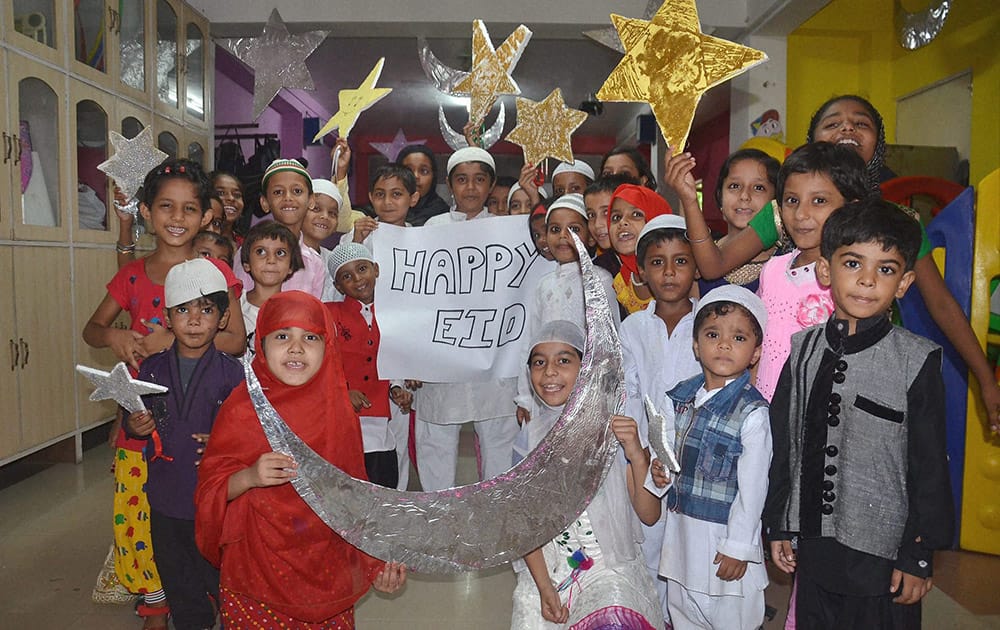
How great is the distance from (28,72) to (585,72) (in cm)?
619

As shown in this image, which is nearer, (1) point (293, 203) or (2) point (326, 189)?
(1) point (293, 203)

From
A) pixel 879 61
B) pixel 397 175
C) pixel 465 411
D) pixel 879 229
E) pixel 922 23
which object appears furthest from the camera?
pixel 879 61

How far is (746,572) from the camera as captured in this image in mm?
1517

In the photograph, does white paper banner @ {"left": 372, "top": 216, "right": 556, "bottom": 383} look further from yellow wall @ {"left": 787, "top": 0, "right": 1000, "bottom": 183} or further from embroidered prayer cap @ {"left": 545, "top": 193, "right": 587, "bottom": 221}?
yellow wall @ {"left": 787, "top": 0, "right": 1000, "bottom": 183}

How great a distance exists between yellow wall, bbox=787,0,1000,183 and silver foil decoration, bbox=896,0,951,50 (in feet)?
0.33

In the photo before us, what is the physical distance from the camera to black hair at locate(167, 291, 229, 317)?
185cm

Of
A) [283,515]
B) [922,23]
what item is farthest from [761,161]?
[922,23]

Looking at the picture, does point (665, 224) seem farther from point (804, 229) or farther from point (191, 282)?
point (191, 282)

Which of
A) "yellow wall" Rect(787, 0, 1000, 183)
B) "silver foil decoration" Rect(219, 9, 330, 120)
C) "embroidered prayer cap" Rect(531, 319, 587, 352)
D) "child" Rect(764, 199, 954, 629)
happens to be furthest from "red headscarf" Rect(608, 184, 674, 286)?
"yellow wall" Rect(787, 0, 1000, 183)

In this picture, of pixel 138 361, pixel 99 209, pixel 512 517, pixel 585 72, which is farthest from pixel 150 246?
pixel 585 72

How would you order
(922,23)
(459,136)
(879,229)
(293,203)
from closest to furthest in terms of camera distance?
1. (879,229)
2. (293,203)
3. (459,136)
4. (922,23)

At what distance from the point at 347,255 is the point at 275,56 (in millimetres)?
1023

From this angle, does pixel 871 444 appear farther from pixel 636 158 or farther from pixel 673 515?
pixel 636 158

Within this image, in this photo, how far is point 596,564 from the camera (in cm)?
158
